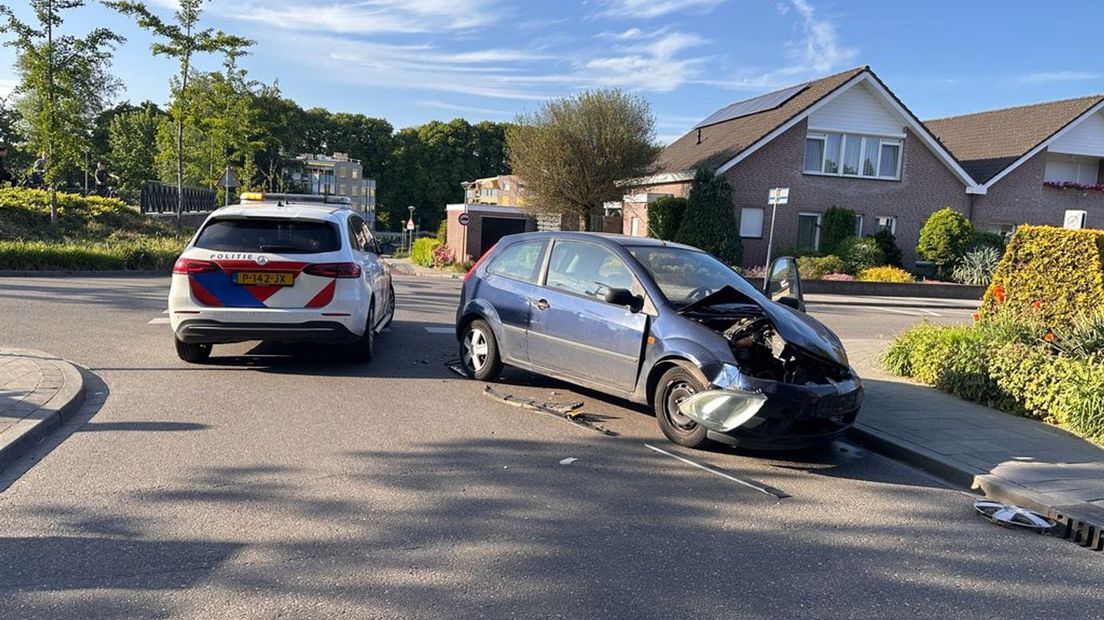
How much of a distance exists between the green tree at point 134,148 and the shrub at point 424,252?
24775mm

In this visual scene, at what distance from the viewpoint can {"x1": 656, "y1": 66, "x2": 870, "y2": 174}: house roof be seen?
1065 inches

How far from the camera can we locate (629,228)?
102ft

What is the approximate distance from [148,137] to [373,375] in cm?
5653

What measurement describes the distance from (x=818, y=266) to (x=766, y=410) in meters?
21.6

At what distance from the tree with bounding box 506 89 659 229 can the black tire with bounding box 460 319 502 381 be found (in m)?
19.0

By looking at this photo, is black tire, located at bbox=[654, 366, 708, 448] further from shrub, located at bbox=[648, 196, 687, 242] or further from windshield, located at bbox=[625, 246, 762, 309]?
shrub, located at bbox=[648, 196, 687, 242]

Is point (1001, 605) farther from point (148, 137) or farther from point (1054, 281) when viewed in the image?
point (148, 137)

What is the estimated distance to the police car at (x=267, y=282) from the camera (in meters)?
7.12

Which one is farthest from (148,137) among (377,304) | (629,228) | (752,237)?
(377,304)

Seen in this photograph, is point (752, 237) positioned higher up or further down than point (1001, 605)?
higher up

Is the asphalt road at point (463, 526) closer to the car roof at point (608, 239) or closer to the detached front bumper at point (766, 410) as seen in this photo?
the detached front bumper at point (766, 410)

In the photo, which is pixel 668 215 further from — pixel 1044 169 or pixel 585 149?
pixel 1044 169

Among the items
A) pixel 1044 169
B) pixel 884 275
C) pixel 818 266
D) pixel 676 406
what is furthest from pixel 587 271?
pixel 1044 169

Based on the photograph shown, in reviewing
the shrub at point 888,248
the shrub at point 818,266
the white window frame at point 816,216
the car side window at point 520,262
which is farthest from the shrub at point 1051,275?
the shrub at point 888,248
